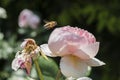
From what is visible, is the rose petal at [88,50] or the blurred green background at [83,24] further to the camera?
the blurred green background at [83,24]

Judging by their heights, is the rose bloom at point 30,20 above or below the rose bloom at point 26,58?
above

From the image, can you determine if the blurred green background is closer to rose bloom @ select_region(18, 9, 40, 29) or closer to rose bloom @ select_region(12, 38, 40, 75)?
rose bloom @ select_region(18, 9, 40, 29)

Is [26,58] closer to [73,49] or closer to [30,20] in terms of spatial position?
[73,49]

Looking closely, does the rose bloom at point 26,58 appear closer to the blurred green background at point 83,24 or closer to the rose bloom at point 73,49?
the rose bloom at point 73,49

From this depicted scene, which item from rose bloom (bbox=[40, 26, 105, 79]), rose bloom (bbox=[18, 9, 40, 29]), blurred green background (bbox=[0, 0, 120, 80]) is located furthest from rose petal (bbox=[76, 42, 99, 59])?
rose bloom (bbox=[18, 9, 40, 29])

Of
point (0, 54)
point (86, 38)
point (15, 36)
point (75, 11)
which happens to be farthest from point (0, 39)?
point (86, 38)

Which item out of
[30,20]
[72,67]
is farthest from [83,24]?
[72,67]

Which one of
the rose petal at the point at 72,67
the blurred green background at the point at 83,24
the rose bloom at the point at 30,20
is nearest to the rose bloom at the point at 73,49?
the rose petal at the point at 72,67
